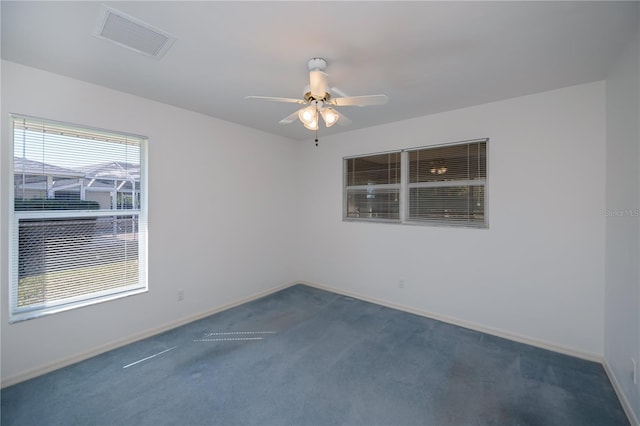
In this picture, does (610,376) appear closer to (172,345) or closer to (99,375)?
(172,345)

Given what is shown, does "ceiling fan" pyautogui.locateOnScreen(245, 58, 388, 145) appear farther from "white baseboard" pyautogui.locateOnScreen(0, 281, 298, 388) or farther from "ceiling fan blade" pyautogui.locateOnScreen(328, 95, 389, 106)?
"white baseboard" pyautogui.locateOnScreen(0, 281, 298, 388)

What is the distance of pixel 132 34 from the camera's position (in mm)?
1768

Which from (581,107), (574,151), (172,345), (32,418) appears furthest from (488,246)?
(32,418)

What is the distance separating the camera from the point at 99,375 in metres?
2.20

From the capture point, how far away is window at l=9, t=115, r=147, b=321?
7.27 ft

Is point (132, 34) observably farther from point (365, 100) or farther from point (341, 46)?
point (365, 100)

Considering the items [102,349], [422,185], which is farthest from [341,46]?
[102,349]

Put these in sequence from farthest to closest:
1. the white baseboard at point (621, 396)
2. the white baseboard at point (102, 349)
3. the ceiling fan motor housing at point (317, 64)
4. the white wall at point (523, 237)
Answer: the white wall at point (523, 237)
the white baseboard at point (102, 349)
the ceiling fan motor housing at point (317, 64)
the white baseboard at point (621, 396)

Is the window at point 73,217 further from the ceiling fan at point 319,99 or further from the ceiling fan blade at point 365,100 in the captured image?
the ceiling fan blade at point 365,100

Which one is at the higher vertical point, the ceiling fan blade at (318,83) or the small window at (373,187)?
the ceiling fan blade at (318,83)

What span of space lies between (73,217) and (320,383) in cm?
264

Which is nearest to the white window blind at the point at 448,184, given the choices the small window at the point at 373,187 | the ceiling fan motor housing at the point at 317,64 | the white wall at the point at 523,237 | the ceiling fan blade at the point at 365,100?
the white wall at the point at 523,237

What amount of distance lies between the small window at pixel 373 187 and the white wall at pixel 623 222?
78.7 inches

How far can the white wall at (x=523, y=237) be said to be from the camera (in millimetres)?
2469
